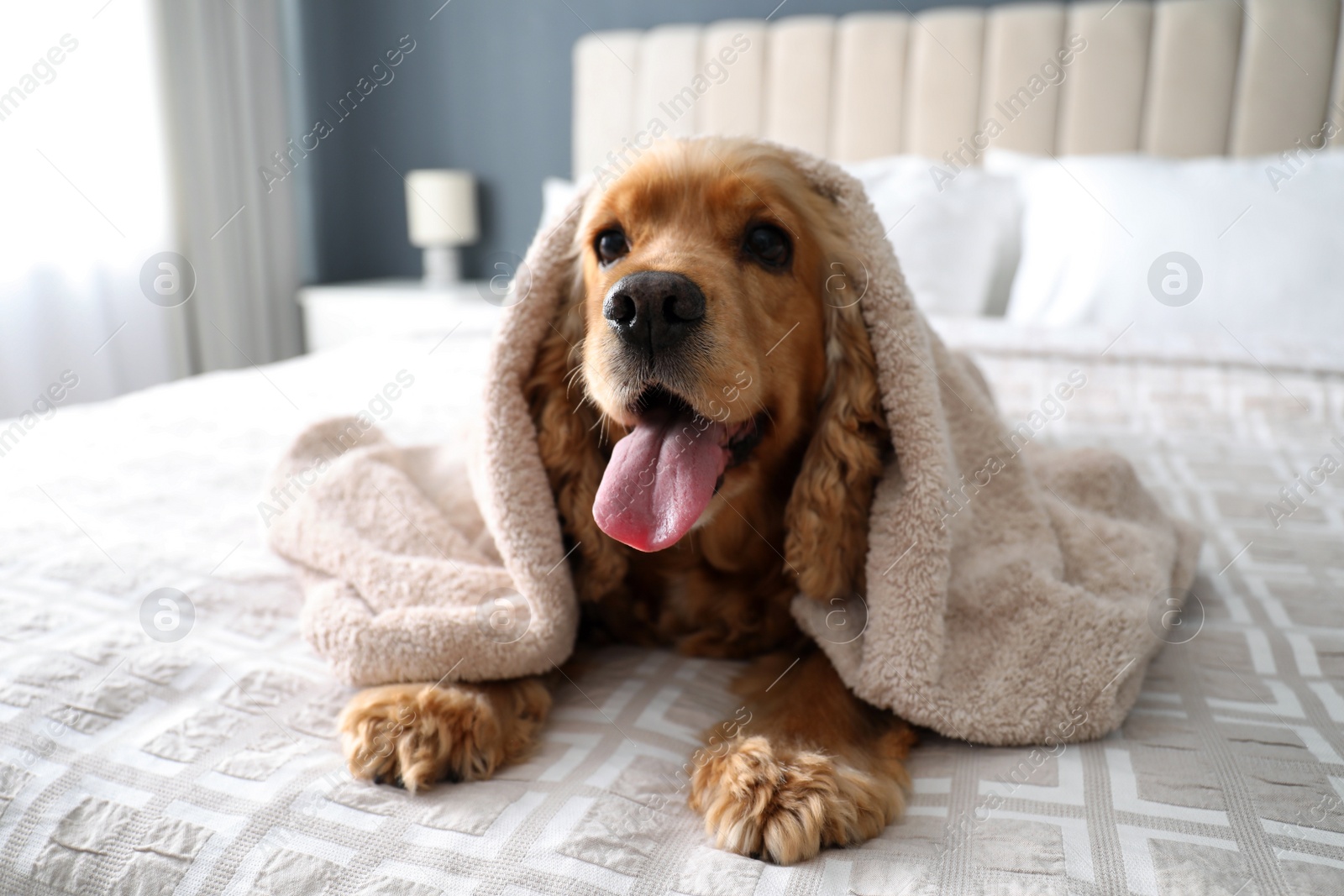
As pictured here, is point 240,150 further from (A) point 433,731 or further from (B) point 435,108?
(A) point 433,731

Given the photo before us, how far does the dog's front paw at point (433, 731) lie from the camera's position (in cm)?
93

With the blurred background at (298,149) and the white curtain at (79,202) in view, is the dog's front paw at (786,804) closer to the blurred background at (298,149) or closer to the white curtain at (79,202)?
the blurred background at (298,149)

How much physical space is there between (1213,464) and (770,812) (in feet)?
5.24

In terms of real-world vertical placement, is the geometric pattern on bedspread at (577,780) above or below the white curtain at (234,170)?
below

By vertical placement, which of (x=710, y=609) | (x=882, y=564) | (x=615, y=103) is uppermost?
(x=615, y=103)

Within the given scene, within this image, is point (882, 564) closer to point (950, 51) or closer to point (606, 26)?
point (950, 51)

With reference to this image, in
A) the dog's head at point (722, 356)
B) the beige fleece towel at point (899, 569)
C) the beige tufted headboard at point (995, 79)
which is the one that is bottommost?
the beige fleece towel at point (899, 569)

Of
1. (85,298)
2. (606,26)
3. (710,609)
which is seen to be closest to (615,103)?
(606,26)

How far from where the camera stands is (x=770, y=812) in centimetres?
86

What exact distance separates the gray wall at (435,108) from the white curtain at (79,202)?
101cm

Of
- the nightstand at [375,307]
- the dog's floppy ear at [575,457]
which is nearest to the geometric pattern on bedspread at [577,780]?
the dog's floppy ear at [575,457]

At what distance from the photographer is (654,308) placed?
1.10 meters

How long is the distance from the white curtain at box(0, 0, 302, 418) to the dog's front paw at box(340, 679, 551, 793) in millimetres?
3499

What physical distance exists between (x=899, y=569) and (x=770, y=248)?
1.69 ft
